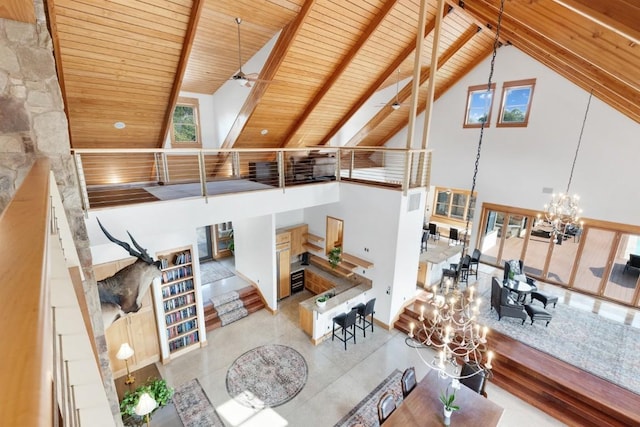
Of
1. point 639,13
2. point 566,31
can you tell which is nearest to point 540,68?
point 566,31

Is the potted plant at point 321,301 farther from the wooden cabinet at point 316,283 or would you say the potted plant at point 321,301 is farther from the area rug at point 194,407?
the area rug at point 194,407

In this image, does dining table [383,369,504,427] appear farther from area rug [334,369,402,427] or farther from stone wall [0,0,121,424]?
stone wall [0,0,121,424]

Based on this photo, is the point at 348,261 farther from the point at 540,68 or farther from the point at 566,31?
the point at 540,68

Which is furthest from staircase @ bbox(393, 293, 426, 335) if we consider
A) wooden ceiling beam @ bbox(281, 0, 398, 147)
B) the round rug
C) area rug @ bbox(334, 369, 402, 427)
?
wooden ceiling beam @ bbox(281, 0, 398, 147)

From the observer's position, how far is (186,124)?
28.9ft

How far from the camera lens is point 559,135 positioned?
8.82m

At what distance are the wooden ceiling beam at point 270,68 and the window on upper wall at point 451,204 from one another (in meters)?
8.43

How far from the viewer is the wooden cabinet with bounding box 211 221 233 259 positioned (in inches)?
431

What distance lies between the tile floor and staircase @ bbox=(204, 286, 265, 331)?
0.60 ft

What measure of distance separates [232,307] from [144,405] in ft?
13.6

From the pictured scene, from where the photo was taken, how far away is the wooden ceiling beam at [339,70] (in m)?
6.59

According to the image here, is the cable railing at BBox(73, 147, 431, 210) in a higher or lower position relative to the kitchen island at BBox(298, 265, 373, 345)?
higher

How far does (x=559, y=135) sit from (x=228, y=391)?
34.9ft

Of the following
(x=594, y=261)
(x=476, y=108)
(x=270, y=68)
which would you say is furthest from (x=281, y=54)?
(x=594, y=261)
